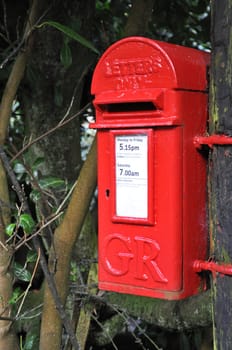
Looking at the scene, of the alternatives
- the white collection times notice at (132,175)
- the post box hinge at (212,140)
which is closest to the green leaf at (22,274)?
the white collection times notice at (132,175)

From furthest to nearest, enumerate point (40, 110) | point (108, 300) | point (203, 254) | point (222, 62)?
point (40, 110), point (108, 300), point (203, 254), point (222, 62)

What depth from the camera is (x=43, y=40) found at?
2547 mm

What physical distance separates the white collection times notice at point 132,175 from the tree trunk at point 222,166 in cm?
18

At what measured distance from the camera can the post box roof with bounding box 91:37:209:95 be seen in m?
1.44

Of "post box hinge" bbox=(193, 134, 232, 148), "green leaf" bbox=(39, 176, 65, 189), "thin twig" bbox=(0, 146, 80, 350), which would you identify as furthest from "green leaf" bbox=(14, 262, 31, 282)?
"post box hinge" bbox=(193, 134, 232, 148)

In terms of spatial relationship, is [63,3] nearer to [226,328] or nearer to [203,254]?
[203,254]

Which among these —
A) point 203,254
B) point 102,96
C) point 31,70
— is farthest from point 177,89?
point 31,70

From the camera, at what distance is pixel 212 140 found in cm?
143

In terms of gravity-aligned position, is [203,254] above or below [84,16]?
below

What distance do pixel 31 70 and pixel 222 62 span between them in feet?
4.22

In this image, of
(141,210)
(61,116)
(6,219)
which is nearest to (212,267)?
(141,210)

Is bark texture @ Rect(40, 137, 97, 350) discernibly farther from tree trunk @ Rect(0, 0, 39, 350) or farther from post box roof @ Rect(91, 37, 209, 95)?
post box roof @ Rect(91, 37, 209, 95)

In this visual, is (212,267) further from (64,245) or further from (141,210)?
(64,245)

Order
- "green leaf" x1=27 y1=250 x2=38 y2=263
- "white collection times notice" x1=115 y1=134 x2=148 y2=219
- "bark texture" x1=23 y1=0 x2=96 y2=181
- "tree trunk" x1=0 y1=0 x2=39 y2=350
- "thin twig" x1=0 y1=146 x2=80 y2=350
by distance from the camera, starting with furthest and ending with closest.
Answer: "bark texture" x1=23 y1=0 x2=96 y2=181 < "green leaf" x1=27 y1=250 x2=38 y2=263 < "tree trunk" x1=0 y1=0 x2=39 y2=350 < "thin twig" x1=0 y1=146 x2=80 y2=350 < "white collection times notice" x1=115 y1=134 x2=148 y2=219
